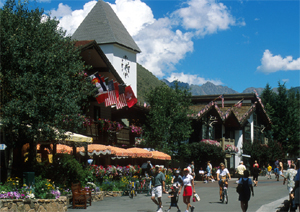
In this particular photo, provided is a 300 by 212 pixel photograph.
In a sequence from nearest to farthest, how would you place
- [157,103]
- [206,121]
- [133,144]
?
[133,144] < [157,103] < [206,121]

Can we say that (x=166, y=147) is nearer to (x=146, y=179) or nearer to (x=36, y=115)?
(x=146, y=179)

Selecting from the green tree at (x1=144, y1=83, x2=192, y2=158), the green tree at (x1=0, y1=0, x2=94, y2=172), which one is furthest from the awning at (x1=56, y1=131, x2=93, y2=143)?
the green tree at (x1=144, y1=83, x2=192, y2=158)

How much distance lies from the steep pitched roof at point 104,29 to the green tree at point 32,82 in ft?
117

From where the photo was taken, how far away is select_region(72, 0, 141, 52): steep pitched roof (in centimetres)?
5422

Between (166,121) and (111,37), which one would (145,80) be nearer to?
(111,37)

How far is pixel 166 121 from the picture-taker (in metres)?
34.8

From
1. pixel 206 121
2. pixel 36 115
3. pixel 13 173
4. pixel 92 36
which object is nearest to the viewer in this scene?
pixel 36 115

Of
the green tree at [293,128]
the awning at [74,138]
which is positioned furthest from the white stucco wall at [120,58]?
the awning at [74,138]

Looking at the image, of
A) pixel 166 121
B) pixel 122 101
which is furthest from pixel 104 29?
pixel 122 101

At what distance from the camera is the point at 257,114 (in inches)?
2282

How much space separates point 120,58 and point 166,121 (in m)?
22.3


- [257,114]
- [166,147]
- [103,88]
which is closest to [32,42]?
[103,88]

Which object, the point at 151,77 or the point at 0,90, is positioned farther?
the point at 151,77

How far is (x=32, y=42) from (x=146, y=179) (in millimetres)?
11517
